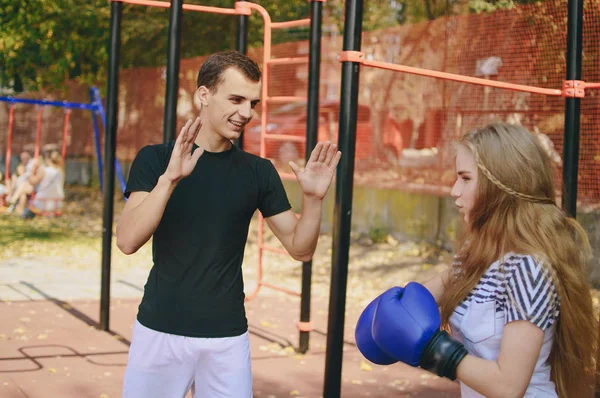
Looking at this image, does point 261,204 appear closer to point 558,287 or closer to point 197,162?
point 197,162

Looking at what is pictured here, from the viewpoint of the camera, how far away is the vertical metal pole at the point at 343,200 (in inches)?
136

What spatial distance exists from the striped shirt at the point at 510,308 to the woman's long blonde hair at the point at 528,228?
0.09 ft

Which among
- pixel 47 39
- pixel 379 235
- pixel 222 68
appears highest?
pixel 47 39

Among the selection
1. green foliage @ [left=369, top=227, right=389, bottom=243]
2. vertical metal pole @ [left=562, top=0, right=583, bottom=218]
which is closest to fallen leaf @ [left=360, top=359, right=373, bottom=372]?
vertical metal pole @ [left=562, top=0, right=583, bottom=218]

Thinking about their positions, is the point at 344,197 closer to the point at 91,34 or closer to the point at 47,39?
the point at 47,39

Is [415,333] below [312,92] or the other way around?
below

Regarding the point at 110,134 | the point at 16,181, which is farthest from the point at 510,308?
the point at 16,181

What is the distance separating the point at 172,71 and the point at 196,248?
2206mm

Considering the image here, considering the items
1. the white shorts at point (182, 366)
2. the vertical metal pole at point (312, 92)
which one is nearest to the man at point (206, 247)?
the white shorts at point (182, 366)

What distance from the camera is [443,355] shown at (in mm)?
1966

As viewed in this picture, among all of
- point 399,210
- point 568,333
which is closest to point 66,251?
point 399,210

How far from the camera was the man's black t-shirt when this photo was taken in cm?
249

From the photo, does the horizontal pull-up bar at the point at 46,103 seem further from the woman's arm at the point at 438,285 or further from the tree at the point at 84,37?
the woman's arm at the point at 438,285

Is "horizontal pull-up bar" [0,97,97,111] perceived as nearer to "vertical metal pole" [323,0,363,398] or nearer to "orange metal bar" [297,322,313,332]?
"orange metal bar" [297,322,313,332]
